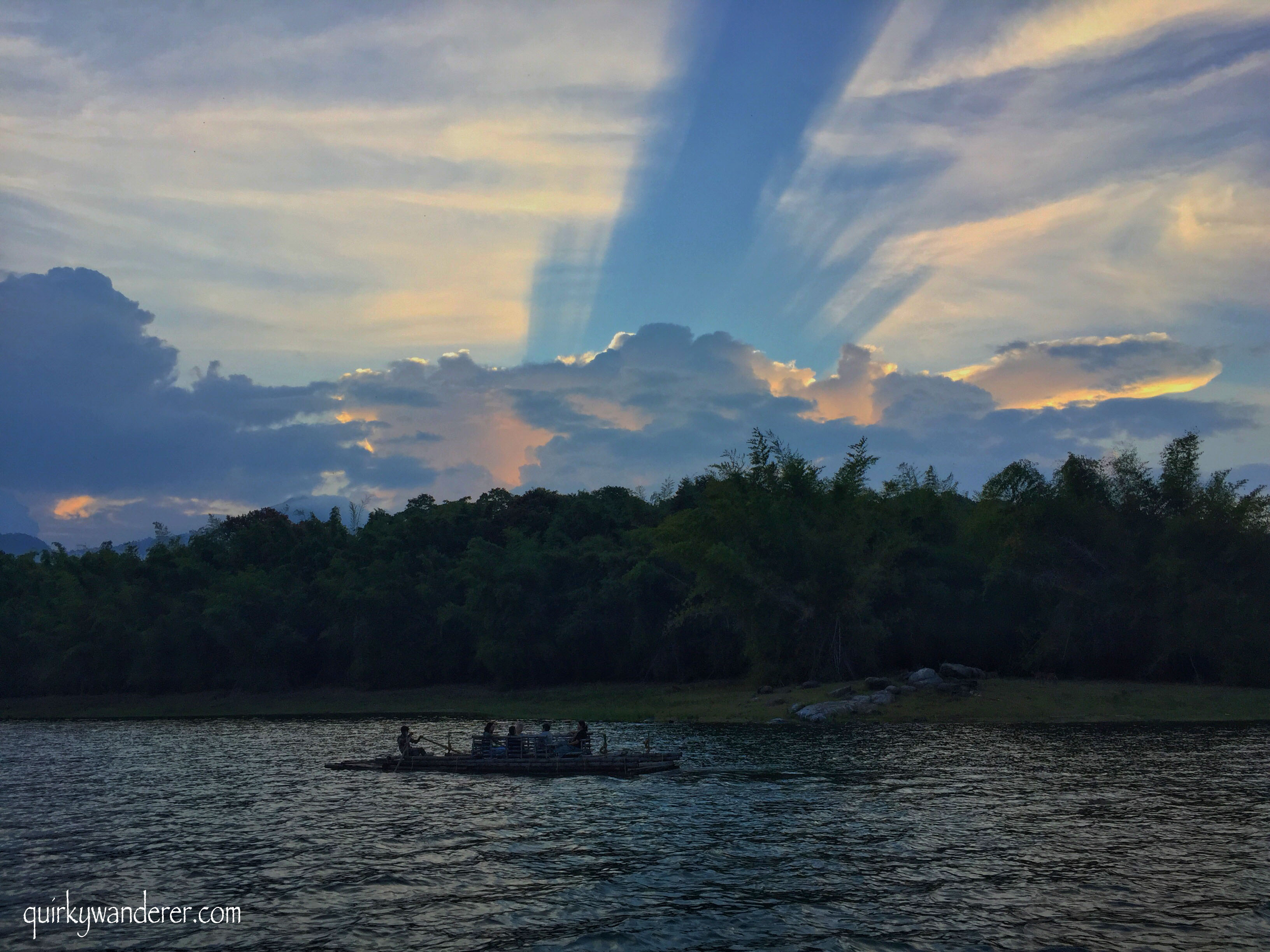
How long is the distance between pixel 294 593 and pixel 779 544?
171ft

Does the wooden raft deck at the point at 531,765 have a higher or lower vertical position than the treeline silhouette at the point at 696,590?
lower

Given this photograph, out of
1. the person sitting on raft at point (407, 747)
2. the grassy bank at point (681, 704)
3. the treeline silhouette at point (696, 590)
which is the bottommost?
Answer: the grassy bank at point (681, 704)

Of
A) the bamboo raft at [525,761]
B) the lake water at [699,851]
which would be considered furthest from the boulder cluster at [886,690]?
the bamboo raft at [525,761]

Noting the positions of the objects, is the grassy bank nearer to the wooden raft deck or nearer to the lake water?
the lake water

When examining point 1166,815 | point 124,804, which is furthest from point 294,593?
point 1166,815

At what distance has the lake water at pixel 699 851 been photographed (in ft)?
61.0

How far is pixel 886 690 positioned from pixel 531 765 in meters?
25.9

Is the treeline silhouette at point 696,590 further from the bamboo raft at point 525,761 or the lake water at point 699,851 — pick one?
the bamboo raft at point 525,761

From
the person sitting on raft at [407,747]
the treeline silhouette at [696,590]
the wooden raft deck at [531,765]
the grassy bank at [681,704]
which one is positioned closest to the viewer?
the wooden raft deck at [531,765]

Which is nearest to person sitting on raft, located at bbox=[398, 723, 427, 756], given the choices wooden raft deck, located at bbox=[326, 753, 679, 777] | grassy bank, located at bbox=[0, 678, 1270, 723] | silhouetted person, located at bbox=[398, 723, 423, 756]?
silhouetted person, located at bbox=[398, 723, 423, 756]

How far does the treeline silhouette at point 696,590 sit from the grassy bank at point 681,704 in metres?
2.69

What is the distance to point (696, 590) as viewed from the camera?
68.4 meters

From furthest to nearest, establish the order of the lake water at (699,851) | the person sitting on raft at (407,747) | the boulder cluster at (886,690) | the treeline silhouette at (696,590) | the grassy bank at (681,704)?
1. the treeline silhouette at (696,590)
2. the boulder cluster at (886,690)
3. the grassy bank at (681,704)
4. the person sitting on raft at (407,747)
5. the lake water at (699,851)

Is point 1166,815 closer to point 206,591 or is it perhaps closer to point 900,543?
point 900,543
